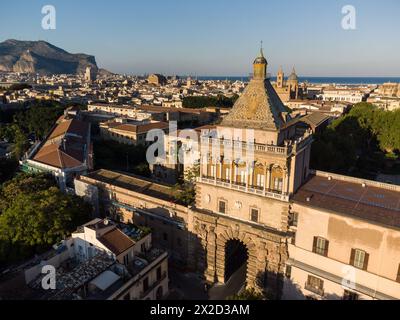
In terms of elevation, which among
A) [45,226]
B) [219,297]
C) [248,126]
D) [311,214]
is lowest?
[219,297]

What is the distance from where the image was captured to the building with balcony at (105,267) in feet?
85.9

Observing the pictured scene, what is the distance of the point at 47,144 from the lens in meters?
68.4

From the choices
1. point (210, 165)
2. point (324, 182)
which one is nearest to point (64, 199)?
point (210, 165)

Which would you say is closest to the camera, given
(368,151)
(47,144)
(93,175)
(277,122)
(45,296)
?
(45,296)

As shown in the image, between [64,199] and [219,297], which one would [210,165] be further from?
[64,199]

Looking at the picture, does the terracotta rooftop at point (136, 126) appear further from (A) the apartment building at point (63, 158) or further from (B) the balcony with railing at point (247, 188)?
(B) the balcony with railing at point (247, 188)

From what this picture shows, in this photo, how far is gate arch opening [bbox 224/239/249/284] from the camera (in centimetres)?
3575

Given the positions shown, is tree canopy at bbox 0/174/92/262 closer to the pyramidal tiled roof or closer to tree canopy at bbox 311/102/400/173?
the pyramidal tiled roof

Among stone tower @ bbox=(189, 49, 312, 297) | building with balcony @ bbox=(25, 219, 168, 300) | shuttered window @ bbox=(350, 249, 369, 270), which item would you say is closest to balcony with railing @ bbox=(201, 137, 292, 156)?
stone tower @ bbox=(189, 49, 312, 297)

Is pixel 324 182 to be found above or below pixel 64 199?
above

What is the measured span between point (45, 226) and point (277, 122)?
2675 cm

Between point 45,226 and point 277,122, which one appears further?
point 45,226

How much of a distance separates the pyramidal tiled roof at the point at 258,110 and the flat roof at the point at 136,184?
14.6m

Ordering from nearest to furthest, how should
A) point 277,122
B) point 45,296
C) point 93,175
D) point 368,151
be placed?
point 45,296
point 277,122
point 93,175
point 368,151
